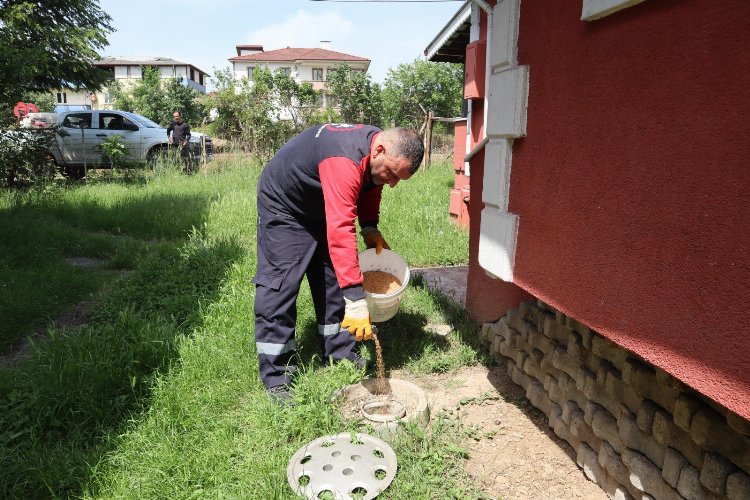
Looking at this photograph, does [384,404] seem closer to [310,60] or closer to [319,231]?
[319,231]

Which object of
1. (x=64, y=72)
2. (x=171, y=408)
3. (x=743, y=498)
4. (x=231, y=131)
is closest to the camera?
(x=743, y=498)

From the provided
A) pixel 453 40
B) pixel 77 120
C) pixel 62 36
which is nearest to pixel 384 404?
pixel 453 40

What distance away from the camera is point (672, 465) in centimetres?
191

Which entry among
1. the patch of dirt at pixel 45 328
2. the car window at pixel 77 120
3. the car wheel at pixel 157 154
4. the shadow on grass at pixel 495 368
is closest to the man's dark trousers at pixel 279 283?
the shadow on grass at pixel 495 368

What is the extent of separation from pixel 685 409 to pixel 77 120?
45.7 ft

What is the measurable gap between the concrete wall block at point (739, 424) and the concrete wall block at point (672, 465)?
30 centimetres

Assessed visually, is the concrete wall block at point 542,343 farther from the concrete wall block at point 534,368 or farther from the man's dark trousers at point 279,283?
the man's dark trousers at point 279,283

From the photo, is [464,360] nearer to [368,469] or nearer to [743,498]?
[368,469]

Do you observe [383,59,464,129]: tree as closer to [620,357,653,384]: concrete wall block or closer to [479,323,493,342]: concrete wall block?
[479,323,493,342]: concrete wall block

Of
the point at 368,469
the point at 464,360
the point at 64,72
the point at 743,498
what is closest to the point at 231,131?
the point at 64,72

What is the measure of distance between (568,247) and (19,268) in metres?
5.36

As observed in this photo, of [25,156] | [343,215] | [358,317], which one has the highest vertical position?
[25,156]

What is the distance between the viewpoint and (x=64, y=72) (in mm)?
11516

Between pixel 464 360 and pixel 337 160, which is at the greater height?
pixel 337 160
